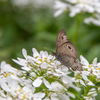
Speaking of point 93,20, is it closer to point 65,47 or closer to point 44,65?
point 65,47

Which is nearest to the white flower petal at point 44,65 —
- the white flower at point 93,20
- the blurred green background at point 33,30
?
the blurred green background at point 33,30

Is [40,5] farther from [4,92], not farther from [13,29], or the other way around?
[4,92]

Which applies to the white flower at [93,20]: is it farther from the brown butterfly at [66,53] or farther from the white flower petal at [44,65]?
the white flower petal at [44,65]

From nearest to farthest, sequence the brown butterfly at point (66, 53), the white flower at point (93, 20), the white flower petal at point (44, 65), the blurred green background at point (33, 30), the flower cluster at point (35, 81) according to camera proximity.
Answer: the flower cluster at point (35, 81), the white flower petal at point (44, 65), the brown butterfly at point (66, 53), the white flower at point (93, 20), the blurred green background at point (33, 30)

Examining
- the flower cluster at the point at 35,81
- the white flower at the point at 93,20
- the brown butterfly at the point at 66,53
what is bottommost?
the flower cluster at the point at 35,81

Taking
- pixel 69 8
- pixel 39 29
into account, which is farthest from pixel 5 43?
pixel 69 8

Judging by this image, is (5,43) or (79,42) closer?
(79,42)

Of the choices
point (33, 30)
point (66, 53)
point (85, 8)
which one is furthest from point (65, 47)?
point (33, 30)
